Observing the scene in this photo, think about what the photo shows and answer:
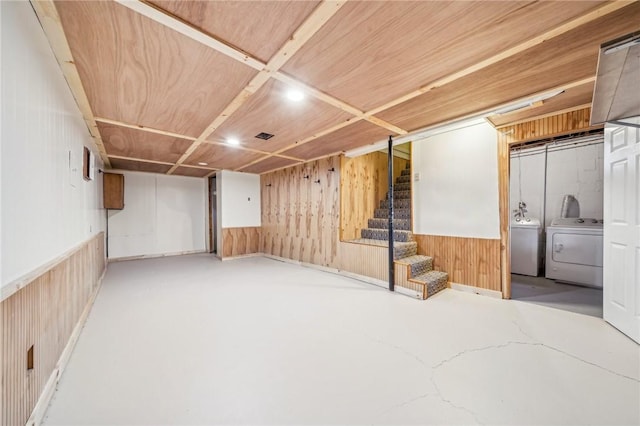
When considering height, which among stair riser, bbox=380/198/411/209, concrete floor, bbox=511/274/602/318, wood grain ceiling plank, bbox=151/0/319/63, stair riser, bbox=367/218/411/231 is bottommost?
concrete floor, bbox=511/274/602/318

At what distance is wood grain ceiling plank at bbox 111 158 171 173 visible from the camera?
4887mm

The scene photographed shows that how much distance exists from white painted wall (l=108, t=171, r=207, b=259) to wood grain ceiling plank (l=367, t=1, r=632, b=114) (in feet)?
20.3

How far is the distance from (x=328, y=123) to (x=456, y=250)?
2.56 meters

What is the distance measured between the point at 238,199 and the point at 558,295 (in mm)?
6148

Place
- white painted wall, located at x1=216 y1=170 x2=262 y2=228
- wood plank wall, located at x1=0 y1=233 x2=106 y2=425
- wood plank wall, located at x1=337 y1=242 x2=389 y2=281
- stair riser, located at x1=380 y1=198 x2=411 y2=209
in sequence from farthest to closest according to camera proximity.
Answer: white painted wall, located at x1=216 y1=170 x2=262 y2=228, stair riser, located at x1=380 y1=198 x2=411 y2=209, wood plank wall, located at x1=337 y1=242 x2=389 y2=281, wood plank wall, located at x1=0 y1=233 x2=106 y2=425

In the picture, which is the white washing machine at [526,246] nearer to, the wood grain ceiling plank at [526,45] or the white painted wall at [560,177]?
the white painted wall at [560,177]

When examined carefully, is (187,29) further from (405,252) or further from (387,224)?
(387,224)

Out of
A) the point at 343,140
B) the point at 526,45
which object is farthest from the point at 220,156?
the point at 526,45

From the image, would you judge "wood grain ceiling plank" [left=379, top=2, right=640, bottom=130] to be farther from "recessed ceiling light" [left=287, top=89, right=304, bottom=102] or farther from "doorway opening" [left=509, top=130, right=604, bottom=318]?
"doorway opening" [left=509, top=130, right=604, bottom=318]

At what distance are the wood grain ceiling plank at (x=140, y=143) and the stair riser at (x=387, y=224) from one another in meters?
3.44

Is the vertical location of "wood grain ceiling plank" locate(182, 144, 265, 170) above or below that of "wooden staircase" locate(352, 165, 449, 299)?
above

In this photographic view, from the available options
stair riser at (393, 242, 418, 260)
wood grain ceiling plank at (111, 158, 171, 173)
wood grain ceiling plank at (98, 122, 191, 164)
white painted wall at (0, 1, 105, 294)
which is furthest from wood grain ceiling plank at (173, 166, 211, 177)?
stair riser at (393, 242, 418, 260)

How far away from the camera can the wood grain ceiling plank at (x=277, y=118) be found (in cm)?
220

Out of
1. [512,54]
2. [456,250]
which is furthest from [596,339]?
[512,54]
